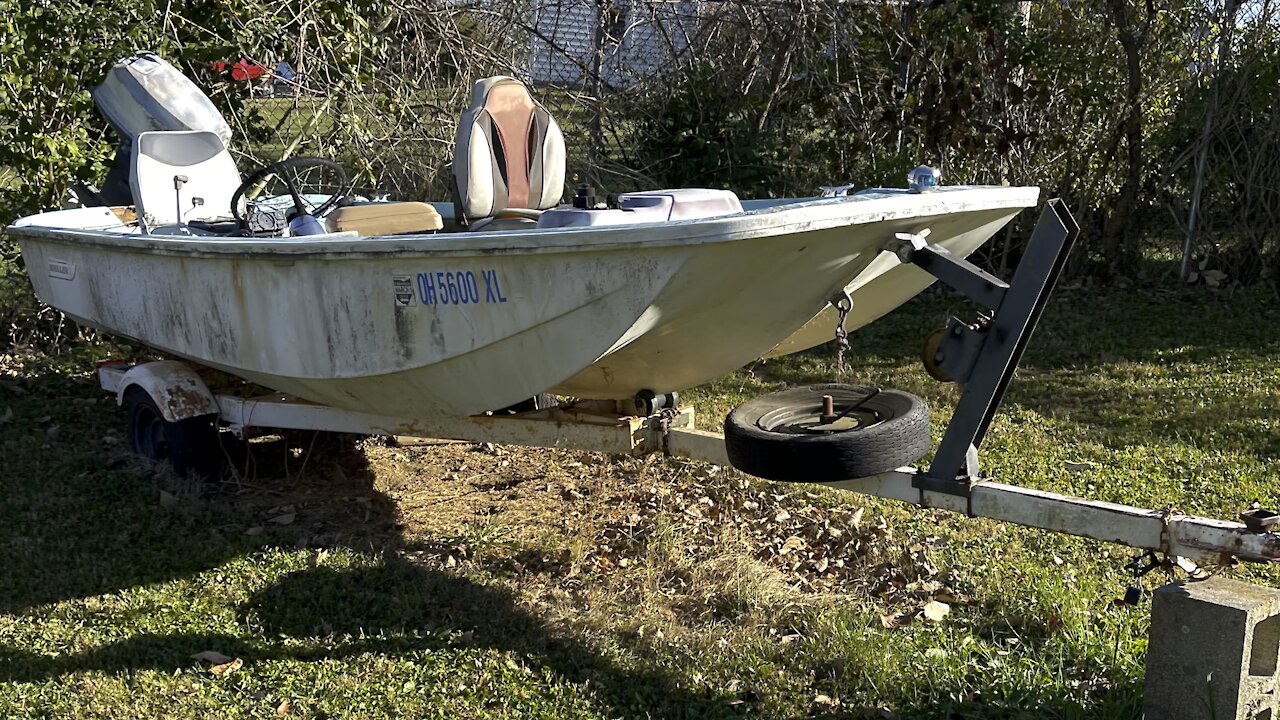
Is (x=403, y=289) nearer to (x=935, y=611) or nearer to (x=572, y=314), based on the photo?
(x=572, y=314)

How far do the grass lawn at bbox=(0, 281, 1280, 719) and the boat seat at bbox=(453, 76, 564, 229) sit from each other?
1.38m

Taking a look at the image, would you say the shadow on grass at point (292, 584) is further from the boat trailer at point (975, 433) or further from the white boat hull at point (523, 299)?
the white boat hull at point (523, 299)

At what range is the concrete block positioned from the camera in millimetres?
3090

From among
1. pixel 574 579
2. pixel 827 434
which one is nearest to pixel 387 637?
pixel 574 579

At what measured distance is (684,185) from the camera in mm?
9797

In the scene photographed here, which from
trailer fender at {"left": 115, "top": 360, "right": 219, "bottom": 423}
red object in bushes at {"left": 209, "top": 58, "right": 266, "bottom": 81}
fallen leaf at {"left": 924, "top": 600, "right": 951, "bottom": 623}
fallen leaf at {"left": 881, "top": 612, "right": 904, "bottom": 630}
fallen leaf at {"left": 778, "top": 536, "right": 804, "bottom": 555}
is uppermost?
red object in bushes at {"left": 209, "top": 58, "right": 266, "bottom": 81}

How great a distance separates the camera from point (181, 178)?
5898 mm

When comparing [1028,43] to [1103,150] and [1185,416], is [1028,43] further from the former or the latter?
[1185,416]

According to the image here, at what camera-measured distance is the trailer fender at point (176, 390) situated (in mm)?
5488

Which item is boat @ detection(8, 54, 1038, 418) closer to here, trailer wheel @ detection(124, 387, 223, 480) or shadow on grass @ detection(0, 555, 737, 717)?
trailer wheel @ detection(124, 387, 223, 480)

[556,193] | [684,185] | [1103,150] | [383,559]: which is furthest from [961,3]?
[383,559]

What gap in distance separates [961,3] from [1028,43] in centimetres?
62

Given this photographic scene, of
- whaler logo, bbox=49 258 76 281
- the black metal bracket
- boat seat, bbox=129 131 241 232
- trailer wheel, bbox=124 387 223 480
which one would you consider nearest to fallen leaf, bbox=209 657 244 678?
trailer wheel, bbox=124 387 223 480

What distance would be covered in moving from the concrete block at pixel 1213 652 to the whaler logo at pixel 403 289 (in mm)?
2556
